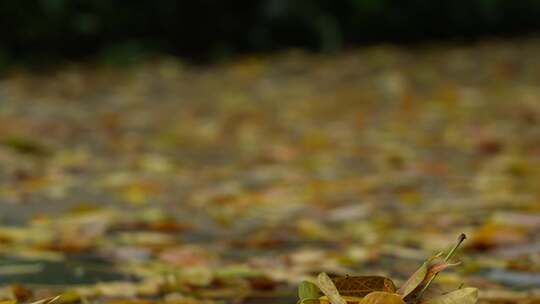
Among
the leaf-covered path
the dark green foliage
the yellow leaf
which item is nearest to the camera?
the yellow leaf

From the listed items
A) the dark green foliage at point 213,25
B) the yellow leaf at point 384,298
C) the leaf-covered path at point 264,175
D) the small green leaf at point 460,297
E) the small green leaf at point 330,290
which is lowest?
the small green leaf at point 460,297

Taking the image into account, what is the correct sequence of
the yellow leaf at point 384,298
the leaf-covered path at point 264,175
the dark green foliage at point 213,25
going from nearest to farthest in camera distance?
the yellow leaf at point 384,298 → the leaf-covered path at point 264,175 → the dark green foliage at point 213,25

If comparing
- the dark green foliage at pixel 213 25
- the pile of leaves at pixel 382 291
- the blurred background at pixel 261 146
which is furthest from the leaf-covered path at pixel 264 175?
the pile of leaves at pixel 382 291

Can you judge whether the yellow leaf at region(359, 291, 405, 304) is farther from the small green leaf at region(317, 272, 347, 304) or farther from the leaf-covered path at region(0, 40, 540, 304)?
the leaf-covered path at region(0, 40, 540, 304)

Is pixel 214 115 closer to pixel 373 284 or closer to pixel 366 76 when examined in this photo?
pixel 366 76

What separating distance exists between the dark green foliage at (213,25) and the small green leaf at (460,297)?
6534 mm

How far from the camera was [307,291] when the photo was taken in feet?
3.69

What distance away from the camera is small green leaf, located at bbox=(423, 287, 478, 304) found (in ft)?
3.46

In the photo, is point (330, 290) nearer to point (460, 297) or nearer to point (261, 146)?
point (460, 297)

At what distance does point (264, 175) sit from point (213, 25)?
4.45m

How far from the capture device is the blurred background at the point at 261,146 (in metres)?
1.98

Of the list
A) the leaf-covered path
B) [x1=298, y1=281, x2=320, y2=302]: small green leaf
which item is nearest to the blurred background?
the leaf-covered path

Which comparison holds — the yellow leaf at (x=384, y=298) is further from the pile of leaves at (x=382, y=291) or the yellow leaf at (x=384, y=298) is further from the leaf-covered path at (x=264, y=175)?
the leaf-covered path at (x=264, y=175)

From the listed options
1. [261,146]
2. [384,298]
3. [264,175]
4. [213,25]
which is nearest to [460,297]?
[384,298]
